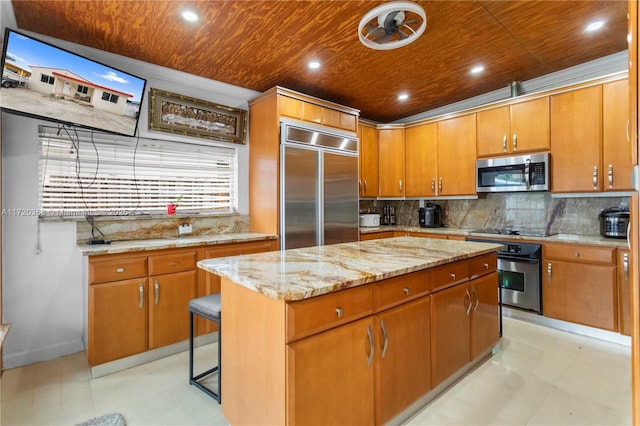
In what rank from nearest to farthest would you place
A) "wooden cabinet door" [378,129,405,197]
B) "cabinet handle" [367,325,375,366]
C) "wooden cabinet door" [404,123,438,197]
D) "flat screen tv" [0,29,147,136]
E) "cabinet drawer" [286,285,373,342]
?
"cabinet drawer" [286,285,373,342]
"cabinet handle" [367,325,375,366]
"flat screen tv" [0,29,147,136]
"wooden cabinet door" [404,123,438,197]
"wooden cabinet door" [378,129,405,197]

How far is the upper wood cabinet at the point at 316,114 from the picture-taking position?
3438 mm

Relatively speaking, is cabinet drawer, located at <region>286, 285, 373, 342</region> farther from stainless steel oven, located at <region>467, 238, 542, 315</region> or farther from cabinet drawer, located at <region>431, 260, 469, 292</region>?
stainless steel oven, located at <region>467, 238, 542, 315</region>

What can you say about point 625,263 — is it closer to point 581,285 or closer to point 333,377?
point 581,285

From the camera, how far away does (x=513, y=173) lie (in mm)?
3576

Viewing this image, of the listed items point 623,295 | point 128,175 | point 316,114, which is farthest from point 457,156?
point 128,175

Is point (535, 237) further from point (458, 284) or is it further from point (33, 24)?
point (33, 24)

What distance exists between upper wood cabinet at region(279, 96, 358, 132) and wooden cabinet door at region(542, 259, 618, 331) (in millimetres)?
2700

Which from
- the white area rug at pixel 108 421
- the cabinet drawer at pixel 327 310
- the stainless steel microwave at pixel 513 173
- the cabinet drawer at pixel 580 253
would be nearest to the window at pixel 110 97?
the white area rug at pixel 108 421

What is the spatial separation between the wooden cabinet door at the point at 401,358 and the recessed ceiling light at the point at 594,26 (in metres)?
2.68

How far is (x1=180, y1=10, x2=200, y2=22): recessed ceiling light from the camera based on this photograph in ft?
7.41

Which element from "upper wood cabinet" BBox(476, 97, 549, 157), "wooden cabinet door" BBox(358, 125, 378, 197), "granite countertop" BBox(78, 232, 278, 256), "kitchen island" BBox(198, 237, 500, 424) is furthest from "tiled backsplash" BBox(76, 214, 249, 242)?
"upper wood cabinet" BBox(476, 97, 549, 157)

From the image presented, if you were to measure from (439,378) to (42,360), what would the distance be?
3.11 metres

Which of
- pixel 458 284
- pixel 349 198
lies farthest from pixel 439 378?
pixel 349 198

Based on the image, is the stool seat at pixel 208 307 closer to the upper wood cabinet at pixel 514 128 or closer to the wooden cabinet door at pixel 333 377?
the wooden cabinet door at pixel 333 377
